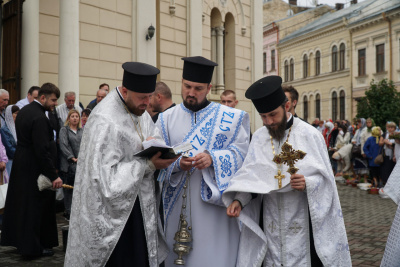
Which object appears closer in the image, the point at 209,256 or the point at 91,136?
the point at 91,136

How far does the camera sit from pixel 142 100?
3.74 meters

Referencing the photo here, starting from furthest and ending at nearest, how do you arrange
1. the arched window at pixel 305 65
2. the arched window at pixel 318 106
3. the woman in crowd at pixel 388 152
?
the arched window at pixel 305 65, the arched window at pixel 318 106, the woman in crowd at pixel 388 152

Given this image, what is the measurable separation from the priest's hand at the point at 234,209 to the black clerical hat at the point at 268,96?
27.3 inches

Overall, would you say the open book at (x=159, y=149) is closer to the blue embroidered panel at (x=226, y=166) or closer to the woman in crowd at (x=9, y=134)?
the blue embroidered panel at (x=226, y=166)

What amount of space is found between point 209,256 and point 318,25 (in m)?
40.8

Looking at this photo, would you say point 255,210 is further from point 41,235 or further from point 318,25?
point 318,25

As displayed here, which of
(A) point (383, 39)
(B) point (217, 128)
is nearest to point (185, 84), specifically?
(B) point (217, 128)

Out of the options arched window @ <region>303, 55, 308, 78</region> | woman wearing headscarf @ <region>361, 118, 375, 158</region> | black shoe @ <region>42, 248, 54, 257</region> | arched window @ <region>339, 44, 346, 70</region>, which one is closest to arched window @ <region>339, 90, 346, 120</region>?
arched window @ <region>339, 44, 346, 70</region>

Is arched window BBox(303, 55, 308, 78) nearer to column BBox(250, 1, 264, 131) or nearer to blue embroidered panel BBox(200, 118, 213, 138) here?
column BBox(250, 1, 264, 131)

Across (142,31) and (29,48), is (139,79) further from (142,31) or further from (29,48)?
(142,31)

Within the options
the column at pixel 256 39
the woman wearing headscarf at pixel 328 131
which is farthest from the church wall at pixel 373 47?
the column at pixel 256 39

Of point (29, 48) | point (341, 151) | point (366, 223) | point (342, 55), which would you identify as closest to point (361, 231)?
point (366, 223)

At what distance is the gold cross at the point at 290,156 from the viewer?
3479 millimetres

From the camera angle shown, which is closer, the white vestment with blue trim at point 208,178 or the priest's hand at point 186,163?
the priest's hand at point 186,163
